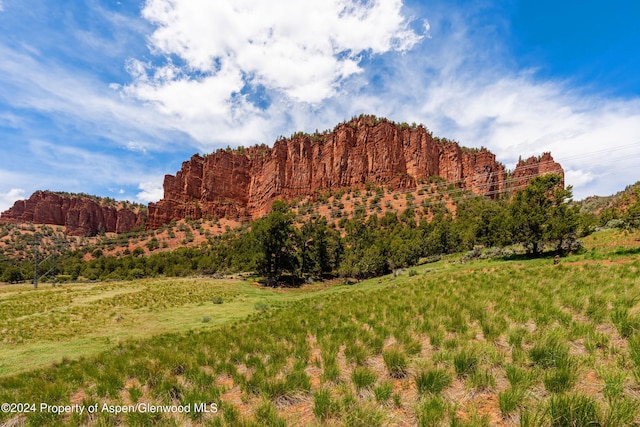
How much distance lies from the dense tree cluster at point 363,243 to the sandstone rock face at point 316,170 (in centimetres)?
4186

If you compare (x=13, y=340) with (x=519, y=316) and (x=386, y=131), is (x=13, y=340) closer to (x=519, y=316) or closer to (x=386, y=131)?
(x=519, y=316)

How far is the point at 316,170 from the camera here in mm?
134375

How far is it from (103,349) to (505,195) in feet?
463

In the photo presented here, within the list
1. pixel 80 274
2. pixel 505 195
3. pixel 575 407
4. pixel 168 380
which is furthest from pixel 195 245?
pixel 505 195

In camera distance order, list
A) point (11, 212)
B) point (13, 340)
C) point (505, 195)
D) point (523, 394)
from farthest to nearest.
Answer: point (11, 212) < point (505, 195) < point (13, 340) < point (523, 394)

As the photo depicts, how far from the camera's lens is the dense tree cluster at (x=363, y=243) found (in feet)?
90.9

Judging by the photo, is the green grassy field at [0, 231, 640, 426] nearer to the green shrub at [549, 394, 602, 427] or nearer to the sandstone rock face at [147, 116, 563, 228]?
the green shrub at [549, 394, 602, 427]

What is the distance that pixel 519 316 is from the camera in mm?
8062

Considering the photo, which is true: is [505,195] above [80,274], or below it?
above

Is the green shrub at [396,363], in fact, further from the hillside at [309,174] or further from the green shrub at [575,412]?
the hillside at [309,174]

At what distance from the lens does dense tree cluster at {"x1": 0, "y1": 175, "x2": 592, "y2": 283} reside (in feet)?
90.9

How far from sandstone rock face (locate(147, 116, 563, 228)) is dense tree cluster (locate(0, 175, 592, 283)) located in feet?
137

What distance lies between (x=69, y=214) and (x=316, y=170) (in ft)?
426


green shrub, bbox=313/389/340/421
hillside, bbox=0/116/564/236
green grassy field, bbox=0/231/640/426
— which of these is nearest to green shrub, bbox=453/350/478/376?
green grassy field, bbox=0/231/640/426
